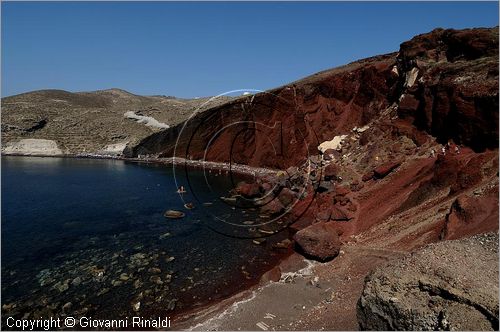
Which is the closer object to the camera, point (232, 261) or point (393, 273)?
point (393, 273)

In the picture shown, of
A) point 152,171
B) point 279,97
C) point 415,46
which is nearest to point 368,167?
point 415,46

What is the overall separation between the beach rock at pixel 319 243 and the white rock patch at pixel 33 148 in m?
97.8

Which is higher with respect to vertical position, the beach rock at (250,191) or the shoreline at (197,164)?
the shoreline at (197,164)

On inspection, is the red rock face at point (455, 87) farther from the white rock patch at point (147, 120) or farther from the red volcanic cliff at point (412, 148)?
the white rock patch at point (147, 120)

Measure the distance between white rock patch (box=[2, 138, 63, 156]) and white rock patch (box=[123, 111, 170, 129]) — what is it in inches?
1265

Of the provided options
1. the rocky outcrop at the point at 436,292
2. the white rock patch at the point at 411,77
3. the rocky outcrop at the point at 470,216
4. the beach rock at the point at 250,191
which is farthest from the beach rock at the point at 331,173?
the rocky outcrop at the point at 436,292

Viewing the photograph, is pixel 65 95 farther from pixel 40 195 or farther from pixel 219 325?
pixel 219 325

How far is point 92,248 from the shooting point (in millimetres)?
26422

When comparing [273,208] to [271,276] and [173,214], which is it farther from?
[271,276]

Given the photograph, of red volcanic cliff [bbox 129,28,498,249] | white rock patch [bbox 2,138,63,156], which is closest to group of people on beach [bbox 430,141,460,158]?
red volcanic cliff [bbox 129,28,498,249]

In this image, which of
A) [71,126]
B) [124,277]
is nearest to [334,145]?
[124,277]

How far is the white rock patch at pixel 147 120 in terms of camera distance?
427 ft

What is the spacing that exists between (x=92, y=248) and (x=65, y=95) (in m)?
169

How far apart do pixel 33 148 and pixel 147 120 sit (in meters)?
39.7
